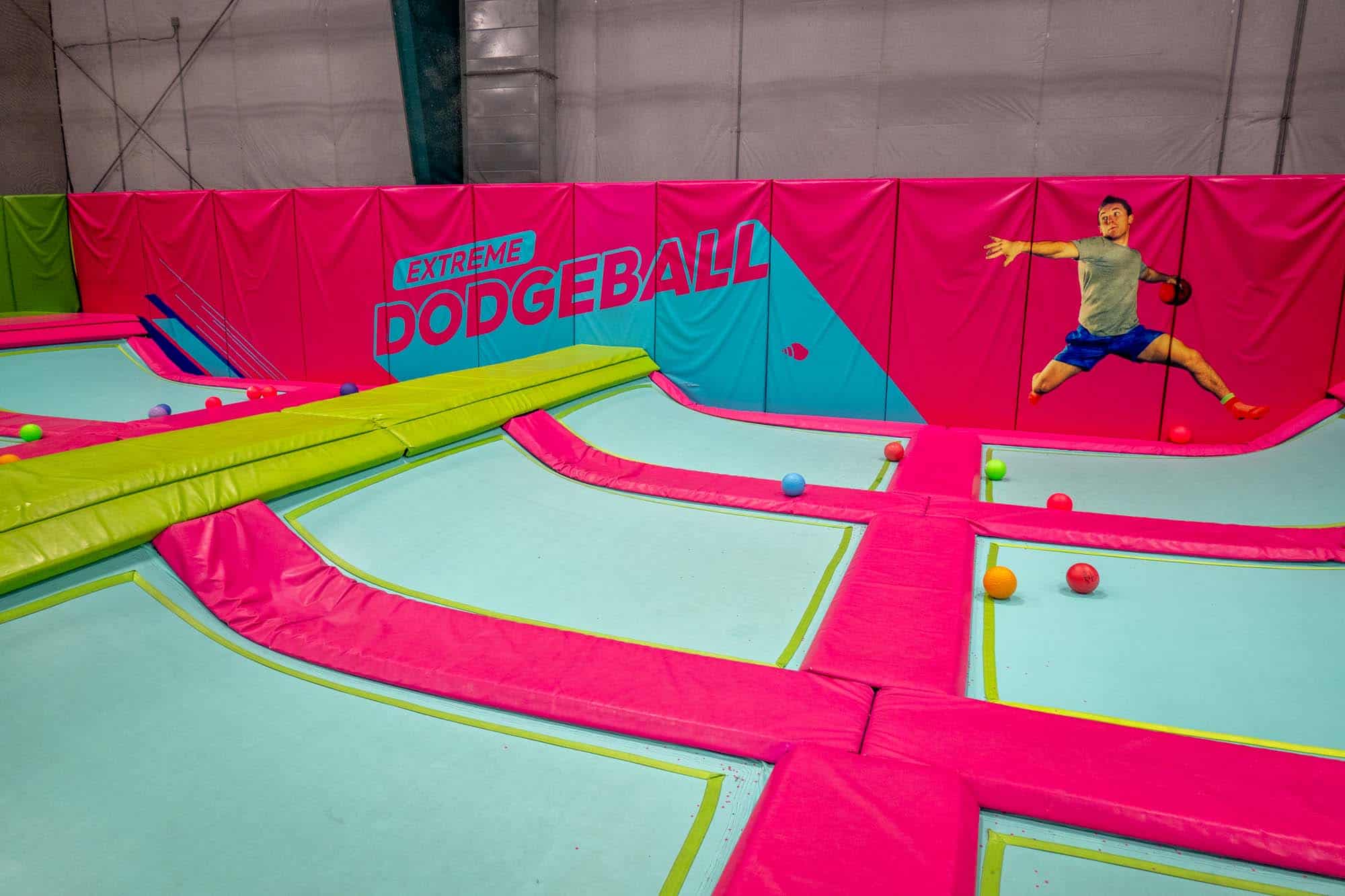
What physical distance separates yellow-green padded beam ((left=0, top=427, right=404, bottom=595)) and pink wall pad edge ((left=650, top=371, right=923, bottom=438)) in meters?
3.35

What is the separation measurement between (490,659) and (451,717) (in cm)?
25

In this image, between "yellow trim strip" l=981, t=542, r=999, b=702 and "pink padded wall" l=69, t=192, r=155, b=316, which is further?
"pink padded wall" l=69, t=192, r=155, b=316

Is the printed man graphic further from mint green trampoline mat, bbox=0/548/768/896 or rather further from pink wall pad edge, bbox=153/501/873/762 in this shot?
mint green trampoline mat, bbox=0/548/768/896

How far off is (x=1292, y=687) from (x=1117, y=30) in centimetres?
715

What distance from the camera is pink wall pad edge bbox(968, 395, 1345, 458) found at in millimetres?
5656

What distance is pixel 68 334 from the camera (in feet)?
25.7

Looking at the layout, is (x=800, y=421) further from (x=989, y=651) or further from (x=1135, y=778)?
(x=1135, y=778)

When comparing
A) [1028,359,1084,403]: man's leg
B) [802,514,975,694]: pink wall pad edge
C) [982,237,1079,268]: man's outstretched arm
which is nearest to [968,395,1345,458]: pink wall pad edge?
[1028,359,1084,403]: man's leg

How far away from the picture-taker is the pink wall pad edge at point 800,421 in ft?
20.6

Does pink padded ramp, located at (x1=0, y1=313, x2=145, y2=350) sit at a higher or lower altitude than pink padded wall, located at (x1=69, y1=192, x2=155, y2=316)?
lower

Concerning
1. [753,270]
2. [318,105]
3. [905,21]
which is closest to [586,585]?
[753,270]

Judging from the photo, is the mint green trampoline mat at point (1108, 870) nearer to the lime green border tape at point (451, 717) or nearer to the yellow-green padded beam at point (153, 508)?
the lime green border tape at point (451, 717)

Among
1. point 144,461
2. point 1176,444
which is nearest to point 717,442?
point 1176,444

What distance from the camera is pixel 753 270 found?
714cm
